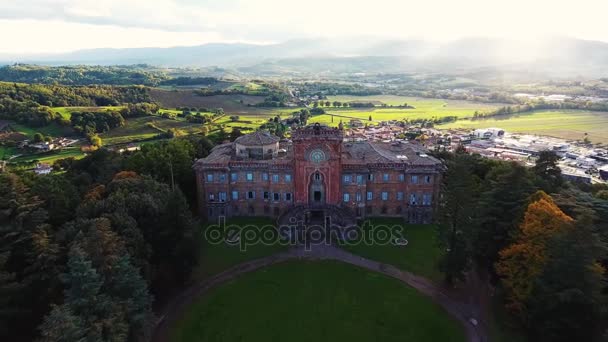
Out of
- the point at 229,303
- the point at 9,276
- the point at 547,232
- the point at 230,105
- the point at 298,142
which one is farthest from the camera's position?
the point at 230,105

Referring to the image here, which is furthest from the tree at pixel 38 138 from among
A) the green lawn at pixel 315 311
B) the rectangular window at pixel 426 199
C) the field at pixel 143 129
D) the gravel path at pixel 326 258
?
the rectangular window at pixel 426 199

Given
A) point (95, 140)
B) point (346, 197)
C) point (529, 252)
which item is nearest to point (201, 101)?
point (95, 140)

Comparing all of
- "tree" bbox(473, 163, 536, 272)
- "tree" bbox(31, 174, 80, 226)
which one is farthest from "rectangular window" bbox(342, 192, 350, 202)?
"tree" bbox(31, 174, 80, 226)

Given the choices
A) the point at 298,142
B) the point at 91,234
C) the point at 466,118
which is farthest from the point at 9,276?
the point at 466,118

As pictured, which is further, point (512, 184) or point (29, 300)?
point (512, 184)

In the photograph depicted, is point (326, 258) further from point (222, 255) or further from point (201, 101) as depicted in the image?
point (201, 101)

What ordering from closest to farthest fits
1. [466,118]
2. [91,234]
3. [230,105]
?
[91,234], [230,105], [466,118]

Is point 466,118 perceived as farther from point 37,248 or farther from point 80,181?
point 37,248

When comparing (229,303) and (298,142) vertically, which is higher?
(298,142)
